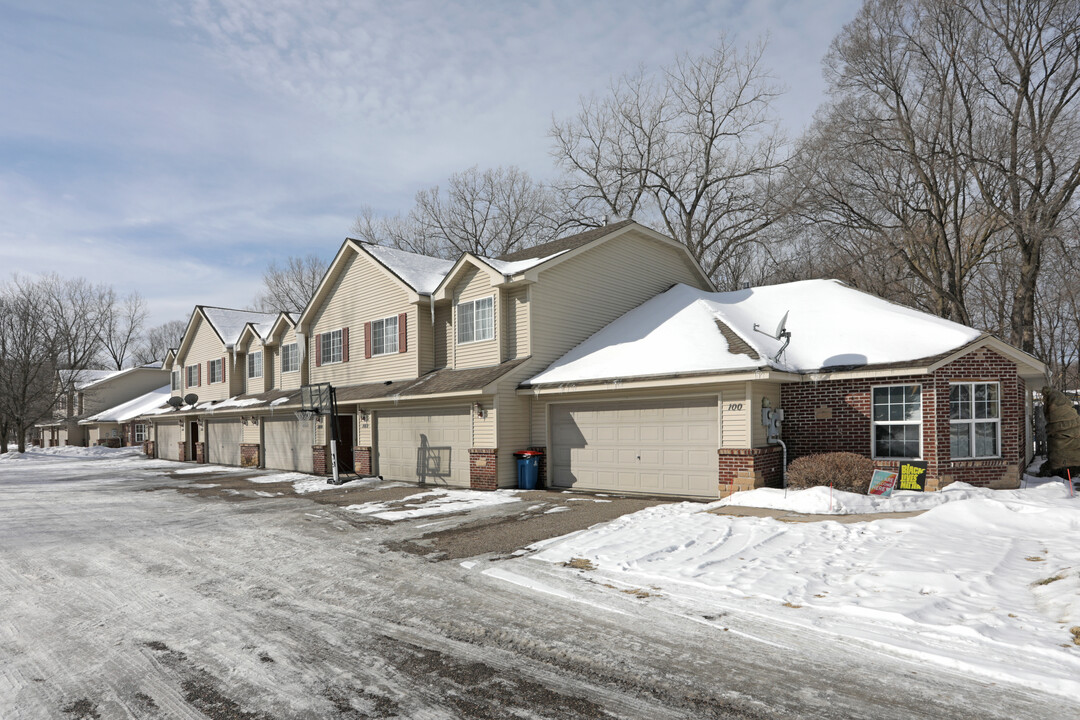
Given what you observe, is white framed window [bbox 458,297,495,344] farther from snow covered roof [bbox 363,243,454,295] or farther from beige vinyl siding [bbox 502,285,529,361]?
snow covered roof [bbox 363,243,454,295]

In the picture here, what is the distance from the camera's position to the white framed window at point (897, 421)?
539 inches

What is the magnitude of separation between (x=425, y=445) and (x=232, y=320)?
20279 mm

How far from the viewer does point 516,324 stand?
719 inches

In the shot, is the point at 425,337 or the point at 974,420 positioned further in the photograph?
the point at 425,337

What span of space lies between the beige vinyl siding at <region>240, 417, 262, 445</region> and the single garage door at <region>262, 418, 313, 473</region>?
339 mm

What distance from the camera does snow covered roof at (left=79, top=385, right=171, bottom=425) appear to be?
4594 cm

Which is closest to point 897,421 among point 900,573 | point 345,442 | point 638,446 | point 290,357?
point 638,446

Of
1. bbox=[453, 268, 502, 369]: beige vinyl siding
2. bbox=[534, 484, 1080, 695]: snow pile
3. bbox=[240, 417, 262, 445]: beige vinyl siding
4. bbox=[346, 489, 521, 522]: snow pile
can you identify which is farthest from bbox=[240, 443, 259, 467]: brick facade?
bbox=[534, 484, 1080, 695]: snow pile

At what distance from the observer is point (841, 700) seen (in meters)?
4.47

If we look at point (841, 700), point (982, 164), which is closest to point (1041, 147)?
point (982, 164)

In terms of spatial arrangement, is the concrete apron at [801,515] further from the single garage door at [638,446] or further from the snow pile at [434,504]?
the snow pile at [434,504]

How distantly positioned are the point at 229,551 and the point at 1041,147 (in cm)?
2593

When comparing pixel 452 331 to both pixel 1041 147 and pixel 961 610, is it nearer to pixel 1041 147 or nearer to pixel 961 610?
pixel 961 610

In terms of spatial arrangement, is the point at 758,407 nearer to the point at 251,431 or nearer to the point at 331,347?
the point at 331,347
